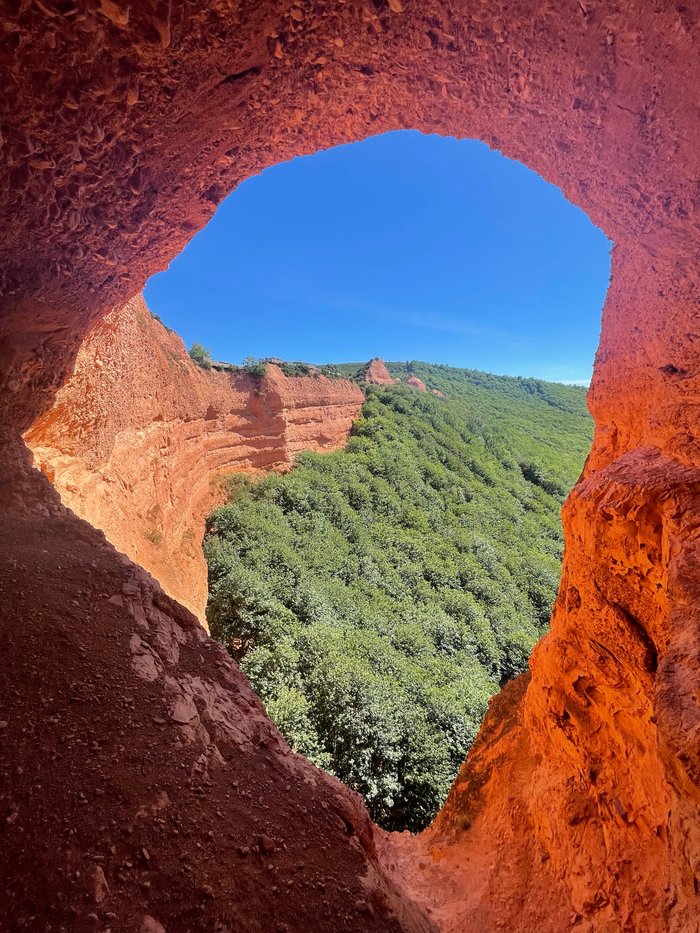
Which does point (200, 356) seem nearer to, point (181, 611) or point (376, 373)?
point (181, 611)

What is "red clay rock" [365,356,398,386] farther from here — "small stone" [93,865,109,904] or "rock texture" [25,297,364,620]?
"small stone" [93,865,109,904]

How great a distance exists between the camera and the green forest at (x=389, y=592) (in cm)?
899

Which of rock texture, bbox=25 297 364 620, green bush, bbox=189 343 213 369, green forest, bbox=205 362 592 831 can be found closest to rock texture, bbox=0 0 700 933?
rock texture, bbox=25 297 364 620

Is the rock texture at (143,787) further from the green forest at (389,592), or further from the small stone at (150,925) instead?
the green forest at (389,592)

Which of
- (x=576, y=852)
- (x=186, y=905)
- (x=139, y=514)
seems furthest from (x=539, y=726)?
(x=139, y=514)

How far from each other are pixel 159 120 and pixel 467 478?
25640mm

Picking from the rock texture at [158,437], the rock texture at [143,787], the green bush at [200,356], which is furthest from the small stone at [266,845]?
the green bush at [200,356]

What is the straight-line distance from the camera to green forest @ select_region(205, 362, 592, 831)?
8.99 metres

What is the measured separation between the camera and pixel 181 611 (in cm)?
401

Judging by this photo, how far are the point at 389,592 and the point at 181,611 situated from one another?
1231 centimetres

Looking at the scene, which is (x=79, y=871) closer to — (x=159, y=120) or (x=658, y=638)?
(x=658, y=638)

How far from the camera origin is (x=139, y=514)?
10.6 meters

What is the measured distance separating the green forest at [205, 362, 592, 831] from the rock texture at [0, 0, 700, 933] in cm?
363

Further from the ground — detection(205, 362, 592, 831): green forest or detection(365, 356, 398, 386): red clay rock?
detection(365, 356, 398, 386): red clay rock
